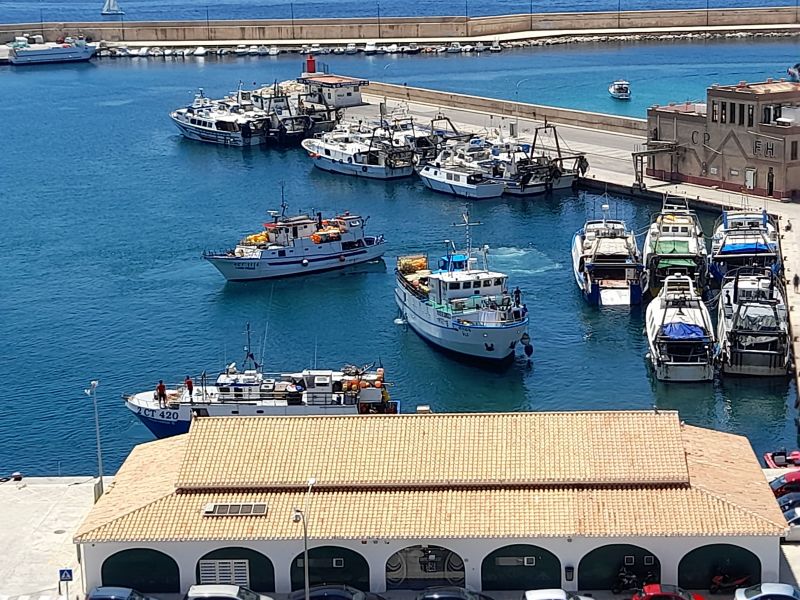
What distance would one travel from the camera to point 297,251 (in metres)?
87.5

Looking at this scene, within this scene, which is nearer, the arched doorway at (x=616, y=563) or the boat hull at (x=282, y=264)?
the arched doorway at (x=616, y=563)

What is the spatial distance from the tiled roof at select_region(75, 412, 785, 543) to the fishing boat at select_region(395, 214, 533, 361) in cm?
2549

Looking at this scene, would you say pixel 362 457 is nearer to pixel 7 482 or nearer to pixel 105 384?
pixel 7 482

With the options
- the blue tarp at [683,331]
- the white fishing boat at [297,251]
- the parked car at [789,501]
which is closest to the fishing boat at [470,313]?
the blue tarp at [683,331]

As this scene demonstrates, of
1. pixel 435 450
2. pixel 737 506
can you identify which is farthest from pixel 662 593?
pixel 435 450

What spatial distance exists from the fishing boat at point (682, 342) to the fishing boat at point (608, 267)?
316 inches

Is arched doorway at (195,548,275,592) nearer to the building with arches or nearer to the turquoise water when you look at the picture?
the building with arches

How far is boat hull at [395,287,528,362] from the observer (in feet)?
224

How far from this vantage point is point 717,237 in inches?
3214

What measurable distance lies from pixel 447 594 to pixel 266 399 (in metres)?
21.1

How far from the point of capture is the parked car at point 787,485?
45.6 metres

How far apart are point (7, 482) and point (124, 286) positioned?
37.9 m

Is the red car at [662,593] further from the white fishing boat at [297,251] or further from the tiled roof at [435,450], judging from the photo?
the white fishing boat at [297,251]

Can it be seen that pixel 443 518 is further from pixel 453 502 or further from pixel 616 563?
pixel 616 563
